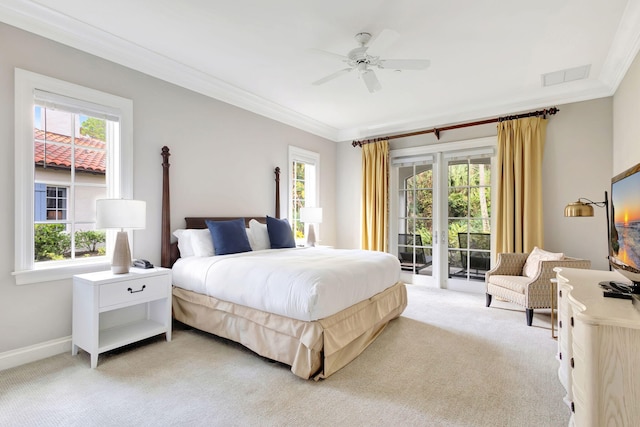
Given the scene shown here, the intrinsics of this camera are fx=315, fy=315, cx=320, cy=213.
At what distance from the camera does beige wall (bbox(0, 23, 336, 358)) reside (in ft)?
8.04

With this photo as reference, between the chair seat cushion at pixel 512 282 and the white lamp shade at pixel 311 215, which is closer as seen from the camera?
the chair seat cushion at pixel 512 282

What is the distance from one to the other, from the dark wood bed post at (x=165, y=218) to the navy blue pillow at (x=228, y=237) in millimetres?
421

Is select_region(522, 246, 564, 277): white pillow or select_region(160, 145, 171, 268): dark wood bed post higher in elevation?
select_region(160, 145, 171, 268): dark wood bed post

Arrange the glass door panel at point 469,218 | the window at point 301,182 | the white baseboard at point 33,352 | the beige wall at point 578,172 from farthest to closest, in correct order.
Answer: the window at point 301,182, the glass door panel at point 469,218, the beige wall at point 578,172, the white baseboard at point 33,352

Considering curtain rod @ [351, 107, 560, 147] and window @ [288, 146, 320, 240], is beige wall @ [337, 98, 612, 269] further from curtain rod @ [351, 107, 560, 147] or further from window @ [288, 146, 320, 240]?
window @ [288, 146, 320, 240]

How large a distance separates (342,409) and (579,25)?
141 inches

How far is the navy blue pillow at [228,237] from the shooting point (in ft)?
11.2

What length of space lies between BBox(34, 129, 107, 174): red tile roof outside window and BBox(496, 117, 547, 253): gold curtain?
4890 mm

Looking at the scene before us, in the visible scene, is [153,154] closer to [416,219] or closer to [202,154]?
[202,154]

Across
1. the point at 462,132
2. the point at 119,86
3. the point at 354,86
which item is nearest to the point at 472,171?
the point at 462,132

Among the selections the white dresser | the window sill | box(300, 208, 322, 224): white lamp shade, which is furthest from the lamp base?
the white dresser

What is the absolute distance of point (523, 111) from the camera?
4.40 meters

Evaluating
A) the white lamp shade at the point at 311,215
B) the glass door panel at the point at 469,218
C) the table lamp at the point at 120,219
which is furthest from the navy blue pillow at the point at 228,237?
the glass door panel at the point at 469,218

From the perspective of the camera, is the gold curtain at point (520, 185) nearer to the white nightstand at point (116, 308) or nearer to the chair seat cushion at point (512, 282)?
the chair seat cushion at point (512, 282)
